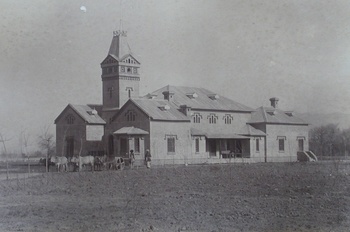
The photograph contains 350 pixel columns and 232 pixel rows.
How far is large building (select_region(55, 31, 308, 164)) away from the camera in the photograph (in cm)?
4750

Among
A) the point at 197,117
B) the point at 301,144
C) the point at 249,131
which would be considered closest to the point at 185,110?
the point at 197,117

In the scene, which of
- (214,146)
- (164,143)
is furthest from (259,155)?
(164,143)

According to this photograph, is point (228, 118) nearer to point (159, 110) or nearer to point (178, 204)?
point (159, 110)

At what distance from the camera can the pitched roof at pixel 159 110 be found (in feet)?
156

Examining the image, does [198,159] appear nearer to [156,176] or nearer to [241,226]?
[156,176]

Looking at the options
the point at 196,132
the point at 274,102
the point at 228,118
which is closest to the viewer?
the point at 196,132

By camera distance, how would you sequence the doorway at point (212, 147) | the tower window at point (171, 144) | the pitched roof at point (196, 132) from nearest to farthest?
the tower window at point (171, 144), the pitched roof at point (196, 132), the doorway at point (212, 147)

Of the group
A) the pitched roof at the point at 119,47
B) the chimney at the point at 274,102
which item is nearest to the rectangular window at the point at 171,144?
the pitched roof at the point at 119,47

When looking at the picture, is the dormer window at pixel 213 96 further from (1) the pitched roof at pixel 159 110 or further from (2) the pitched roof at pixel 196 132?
(1) the pitched roof at pixel 159 110

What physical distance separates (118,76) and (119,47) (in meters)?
3.41

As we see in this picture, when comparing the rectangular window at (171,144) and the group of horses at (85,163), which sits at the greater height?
the rectangular window at (171,144)

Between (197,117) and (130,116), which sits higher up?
(197,117)

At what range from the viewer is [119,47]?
5447 centimetres

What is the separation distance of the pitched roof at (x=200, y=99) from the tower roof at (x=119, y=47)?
588cm
